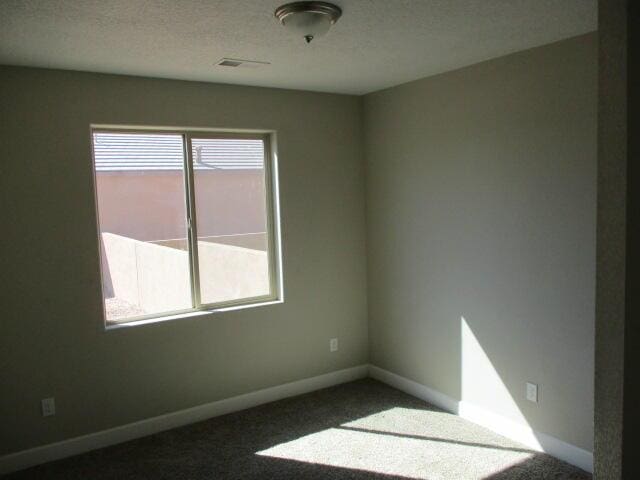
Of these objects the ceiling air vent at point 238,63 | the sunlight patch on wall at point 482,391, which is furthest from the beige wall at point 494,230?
the ceiling air vent at point 238,63

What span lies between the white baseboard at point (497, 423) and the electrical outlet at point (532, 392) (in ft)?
0.62

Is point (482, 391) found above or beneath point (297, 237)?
beneath

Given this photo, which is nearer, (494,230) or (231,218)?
(494,230)

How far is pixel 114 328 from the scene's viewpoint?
3.58 meters

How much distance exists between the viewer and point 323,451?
3385 millimetres

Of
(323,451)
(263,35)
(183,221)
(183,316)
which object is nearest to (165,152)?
(183,221)

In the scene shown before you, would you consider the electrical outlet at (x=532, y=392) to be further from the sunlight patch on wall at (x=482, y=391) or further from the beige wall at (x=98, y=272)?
the beige wall at (x=98, y=272)

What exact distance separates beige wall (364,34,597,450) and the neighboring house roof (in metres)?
1.05

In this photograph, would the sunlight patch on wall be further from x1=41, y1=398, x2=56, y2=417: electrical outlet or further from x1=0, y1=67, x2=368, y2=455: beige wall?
x1=41, y1=398, x2=56, y2=417: electrical outlet

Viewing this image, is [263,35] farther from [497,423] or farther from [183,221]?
[497,423]

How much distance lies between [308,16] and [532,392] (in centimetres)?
256

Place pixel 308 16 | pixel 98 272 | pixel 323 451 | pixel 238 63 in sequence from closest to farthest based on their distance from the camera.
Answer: pixel 308 16 → pixel 238 63 → pixel 323 451 → pixel 98 272

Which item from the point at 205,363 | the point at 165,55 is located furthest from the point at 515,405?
the point at 165,55

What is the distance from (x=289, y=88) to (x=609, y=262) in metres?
3.08
